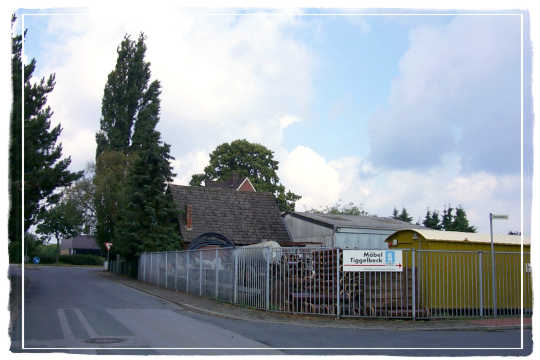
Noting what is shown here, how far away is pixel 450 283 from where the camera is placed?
658 inches

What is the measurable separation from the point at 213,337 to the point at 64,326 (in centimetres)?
374

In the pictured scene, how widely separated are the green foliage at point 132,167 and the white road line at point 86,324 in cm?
1928

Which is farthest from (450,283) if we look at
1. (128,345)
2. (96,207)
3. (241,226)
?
(96,207)

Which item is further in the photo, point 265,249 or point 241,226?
point 241,226

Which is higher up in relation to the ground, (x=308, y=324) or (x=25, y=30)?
(x=25, y=30)

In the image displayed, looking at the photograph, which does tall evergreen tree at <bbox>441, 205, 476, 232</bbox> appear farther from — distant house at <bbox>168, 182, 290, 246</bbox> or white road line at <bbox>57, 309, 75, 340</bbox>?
white road line at <bbox>57, 309, 75, 340</bbox>

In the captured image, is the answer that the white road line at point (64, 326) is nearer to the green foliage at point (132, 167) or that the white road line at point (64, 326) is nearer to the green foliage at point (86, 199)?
the green foliage at point (132, 167)

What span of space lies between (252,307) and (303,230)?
18.3 m

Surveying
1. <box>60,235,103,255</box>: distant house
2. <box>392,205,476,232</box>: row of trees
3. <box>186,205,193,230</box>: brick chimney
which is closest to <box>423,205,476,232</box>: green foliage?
<box>392,205,476,232</box>: row of trees

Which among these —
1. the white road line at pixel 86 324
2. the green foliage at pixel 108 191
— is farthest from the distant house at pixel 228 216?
the white road line at pixel 86 324

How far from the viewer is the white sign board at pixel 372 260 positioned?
51.8ft

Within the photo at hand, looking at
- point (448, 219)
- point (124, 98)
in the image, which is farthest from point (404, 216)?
point (124, 98)

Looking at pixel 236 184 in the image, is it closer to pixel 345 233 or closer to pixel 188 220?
pixel 188 220

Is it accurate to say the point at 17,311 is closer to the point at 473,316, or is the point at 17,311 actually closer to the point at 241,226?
the point at 473,316
